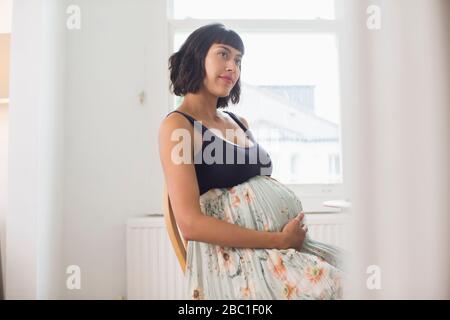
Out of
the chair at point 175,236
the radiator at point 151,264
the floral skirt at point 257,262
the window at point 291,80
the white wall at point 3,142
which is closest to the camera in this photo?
the floral skirt at point 257,262

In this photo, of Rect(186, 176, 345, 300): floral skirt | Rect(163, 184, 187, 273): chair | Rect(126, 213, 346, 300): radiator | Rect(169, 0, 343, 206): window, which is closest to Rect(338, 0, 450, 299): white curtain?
Rect(186, 176, 345, 300): floral skirt

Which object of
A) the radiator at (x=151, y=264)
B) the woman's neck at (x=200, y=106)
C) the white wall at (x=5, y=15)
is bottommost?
the radiator at (x=151, y=264)

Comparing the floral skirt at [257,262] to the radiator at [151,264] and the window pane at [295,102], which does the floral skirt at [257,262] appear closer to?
the radiator at [151,264]

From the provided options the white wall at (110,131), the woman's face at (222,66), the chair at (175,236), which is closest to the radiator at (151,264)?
the white wall at (110,131)

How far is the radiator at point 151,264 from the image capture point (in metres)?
→ 1.62

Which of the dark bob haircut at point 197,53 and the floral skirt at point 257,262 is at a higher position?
the dark bob haircut at point 197,53

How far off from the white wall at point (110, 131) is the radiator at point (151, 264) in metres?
0.08

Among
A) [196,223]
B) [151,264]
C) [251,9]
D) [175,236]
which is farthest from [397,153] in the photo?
[251,9]

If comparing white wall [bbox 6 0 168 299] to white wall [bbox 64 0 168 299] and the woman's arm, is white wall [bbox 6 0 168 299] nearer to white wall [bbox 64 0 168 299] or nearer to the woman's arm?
white wall [bbox 64 0 168 299]

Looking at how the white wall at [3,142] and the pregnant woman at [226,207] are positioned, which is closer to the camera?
the pregnant woman at [226,207]

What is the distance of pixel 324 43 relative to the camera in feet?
6.12

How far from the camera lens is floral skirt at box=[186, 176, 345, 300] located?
2.56 ft

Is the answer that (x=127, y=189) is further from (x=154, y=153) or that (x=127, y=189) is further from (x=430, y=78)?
(x=430, y=78)

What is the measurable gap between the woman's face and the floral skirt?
27 centimetres
